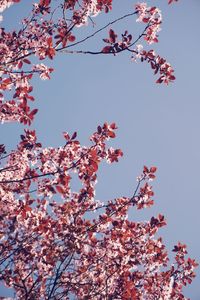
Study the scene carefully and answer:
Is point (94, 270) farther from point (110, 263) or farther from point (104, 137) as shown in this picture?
point (104, 137)

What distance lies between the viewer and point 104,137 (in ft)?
21.8

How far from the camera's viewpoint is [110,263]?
8.25 metres

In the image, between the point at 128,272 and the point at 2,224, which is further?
the point at 2,224

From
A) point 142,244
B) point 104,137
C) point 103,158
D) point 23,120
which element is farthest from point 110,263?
point 23,120

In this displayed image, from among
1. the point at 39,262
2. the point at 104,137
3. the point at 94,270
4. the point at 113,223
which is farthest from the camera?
the point at 94,270

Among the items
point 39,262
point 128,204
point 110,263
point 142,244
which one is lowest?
point 39,262

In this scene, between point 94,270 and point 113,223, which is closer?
point 113,223

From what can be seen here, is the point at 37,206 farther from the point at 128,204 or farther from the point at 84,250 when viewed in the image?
the point at 128,204

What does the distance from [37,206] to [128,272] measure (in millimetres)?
3149

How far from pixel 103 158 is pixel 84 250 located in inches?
125

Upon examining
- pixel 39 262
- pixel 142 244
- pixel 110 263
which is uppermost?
pixel 142 244

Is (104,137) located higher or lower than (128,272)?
higher

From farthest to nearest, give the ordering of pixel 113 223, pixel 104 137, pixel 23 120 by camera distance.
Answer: pixel 113 223, pixel 104 137, pixel 23 120

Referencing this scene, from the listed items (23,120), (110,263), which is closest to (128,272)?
(110,263)
